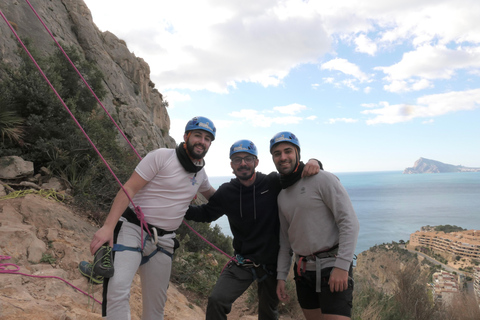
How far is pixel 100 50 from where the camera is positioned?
21984 millimetres

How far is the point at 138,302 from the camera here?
14.8 ft

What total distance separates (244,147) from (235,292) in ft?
5.51

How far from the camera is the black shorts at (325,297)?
2.87 meters

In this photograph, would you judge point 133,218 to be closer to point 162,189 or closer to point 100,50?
point 162,189

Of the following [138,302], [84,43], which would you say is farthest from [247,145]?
[84,43]

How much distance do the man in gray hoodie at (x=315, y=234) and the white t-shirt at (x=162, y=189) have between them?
3.61ft

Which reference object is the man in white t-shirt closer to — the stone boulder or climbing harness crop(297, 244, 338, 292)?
climbing harness crop(297, 244, 338, 292)

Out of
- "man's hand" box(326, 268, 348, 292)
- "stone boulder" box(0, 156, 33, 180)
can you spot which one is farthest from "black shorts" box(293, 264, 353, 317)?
"stone boulder" box(0, 156, 33, 180)

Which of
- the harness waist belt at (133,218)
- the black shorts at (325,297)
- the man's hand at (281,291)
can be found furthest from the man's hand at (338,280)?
the harness waist belt at (133,218)

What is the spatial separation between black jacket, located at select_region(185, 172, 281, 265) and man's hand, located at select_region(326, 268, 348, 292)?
836 mm

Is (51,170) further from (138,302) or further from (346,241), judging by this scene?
(346,241)

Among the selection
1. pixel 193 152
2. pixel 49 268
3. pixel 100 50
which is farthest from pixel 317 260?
pixel 100 50

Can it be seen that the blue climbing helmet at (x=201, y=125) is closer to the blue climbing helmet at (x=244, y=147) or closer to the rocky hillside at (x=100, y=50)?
the blue climbing helmet at (x=244, y=147)

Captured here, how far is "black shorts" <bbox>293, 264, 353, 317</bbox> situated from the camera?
2871 mm
